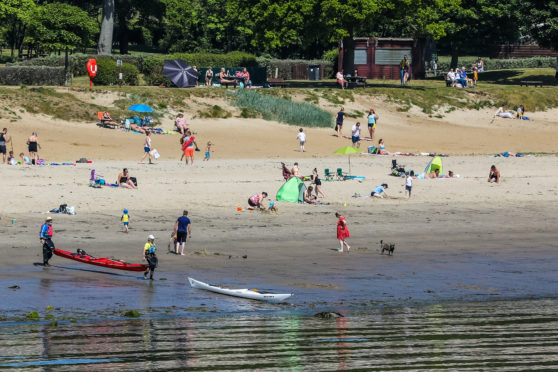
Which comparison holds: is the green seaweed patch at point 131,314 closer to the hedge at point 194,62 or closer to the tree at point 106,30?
the hedge at point 194,62

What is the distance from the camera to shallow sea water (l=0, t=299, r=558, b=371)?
17.0 metres

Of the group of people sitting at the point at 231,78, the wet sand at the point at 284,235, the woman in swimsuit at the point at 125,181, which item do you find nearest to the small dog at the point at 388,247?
the wet sand at the point at 284,235

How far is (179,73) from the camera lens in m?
56.0

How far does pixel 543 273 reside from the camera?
26.0 metres

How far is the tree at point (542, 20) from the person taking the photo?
67.4m

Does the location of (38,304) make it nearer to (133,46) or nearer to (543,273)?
(543,273)

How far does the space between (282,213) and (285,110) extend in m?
21.2

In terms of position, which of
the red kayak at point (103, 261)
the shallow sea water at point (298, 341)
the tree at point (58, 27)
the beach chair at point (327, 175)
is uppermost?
the tree at point (58, 27)

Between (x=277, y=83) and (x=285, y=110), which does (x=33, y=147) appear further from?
(x=277, y=83)

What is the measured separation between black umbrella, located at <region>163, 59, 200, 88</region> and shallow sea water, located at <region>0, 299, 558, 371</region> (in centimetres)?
3611

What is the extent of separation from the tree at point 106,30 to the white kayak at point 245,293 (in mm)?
48476

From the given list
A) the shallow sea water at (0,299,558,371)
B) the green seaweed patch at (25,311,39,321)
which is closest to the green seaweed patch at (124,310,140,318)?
the shallow sea water at (0,299,558,371)

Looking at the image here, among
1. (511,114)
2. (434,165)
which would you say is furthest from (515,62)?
(434,165)

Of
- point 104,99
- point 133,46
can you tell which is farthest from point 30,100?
point 133,46
